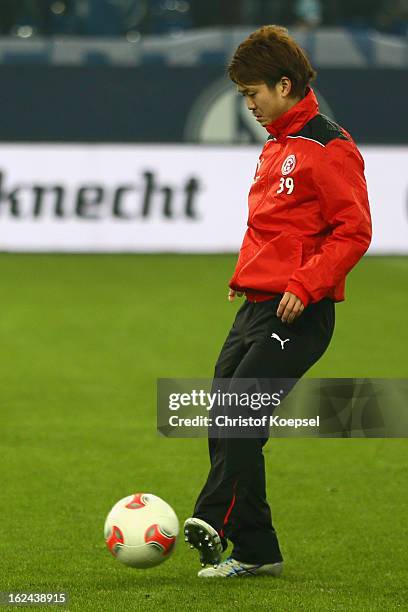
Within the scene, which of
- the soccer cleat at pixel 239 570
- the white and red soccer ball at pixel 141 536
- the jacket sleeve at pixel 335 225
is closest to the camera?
the jacket sleeve at pixel 335 225

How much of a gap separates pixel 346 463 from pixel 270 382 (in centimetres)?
261

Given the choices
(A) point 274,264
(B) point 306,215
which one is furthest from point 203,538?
(B) point 306,215

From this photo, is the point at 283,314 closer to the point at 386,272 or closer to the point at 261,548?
the point at 261,548

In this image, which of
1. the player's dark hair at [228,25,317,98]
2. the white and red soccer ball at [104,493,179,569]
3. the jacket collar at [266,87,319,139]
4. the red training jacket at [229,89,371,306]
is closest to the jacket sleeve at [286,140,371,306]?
the red training jacket at [229,89,371,306]

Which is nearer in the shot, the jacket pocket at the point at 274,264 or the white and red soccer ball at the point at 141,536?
the jacket pocket at the point at 274,264

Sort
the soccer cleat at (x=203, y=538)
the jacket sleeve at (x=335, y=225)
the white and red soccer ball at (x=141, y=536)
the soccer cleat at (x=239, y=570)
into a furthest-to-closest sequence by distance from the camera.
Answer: the soccer cleat at (x=239, y=570) < the white and red soccer ball at (x=141, y=536) < the soccer cleat at (x=203, y=538) < the jacket sleeve at (x=335, y=225)

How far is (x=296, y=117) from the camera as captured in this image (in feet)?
15.7

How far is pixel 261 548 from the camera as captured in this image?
16.6 feet

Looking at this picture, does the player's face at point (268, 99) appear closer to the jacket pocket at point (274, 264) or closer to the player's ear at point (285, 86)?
the player's ear at point (285, 86)

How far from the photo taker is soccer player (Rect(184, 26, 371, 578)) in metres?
4.69

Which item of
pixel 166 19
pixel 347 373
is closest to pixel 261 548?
pixel 347 373

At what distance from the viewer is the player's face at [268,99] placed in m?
4.74

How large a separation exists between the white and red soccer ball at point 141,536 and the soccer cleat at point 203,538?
152 millimetres

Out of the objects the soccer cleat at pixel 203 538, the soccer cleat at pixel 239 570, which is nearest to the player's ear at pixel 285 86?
the soccer cleat at pixel 203 538
